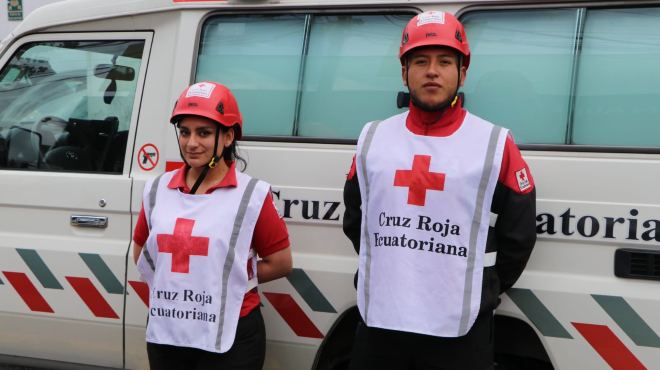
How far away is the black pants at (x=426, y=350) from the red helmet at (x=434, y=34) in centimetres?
93

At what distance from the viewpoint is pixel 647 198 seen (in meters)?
2.61

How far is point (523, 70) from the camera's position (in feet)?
9.44

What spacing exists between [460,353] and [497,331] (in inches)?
22.8

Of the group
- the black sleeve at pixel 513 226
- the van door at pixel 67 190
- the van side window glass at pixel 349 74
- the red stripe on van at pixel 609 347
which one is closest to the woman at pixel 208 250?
the van side window glass at pixel 349 74

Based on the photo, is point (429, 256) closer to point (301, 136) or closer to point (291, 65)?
point (301, 136)

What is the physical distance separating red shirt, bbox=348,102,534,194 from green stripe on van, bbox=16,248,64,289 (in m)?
1.67

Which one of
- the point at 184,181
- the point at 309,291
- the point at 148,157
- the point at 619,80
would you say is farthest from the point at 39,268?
the point at 619,80

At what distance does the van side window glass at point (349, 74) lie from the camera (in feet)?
10.0

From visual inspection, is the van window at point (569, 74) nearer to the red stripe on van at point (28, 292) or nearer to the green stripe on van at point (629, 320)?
the green stripe on van at point (629, 320)

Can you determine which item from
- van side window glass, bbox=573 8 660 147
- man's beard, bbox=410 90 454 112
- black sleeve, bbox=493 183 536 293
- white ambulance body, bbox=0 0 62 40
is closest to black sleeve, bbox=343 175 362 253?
man's beard, bbox=410 90 454 112

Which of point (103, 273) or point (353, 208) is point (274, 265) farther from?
point (103, 273)

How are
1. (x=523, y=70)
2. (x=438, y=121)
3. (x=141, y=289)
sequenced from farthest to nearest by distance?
(x=141, y=289)
(x=523, y=70)
(x=438, y=121)

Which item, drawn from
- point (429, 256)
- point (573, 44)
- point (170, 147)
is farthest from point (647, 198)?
point (170, 147)

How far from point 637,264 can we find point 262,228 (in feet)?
4.48
